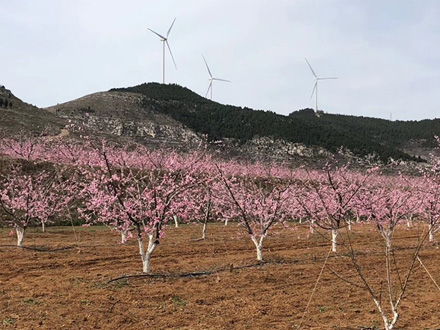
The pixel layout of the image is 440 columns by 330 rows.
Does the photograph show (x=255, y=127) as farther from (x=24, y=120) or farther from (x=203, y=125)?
(x=24, y=120)

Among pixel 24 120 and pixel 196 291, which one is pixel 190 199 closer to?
pixel 196 291

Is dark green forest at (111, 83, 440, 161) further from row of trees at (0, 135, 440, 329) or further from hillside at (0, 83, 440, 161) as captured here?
row of trees at (0, 135, 440, 329)

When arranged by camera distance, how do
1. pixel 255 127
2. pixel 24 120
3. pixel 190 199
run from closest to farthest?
1. pixel 190 199
2. pixel 24 120
3. pixel 255 127

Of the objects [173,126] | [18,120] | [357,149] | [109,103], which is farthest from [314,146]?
[18,120]

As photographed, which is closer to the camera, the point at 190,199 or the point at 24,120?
the point at 190,199

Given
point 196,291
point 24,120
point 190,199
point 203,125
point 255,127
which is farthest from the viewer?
point 203,125

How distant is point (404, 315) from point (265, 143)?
428 ft

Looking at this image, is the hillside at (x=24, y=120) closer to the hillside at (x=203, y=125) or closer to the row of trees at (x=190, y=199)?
the hillside at (x=203, y=125)

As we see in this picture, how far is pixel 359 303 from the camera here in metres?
12.2

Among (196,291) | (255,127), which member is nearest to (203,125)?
(255,127)

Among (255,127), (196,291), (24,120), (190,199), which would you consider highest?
(255,127)

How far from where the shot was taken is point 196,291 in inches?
532

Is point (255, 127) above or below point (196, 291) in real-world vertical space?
above

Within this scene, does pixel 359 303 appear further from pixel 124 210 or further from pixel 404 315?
pixel 124 210
